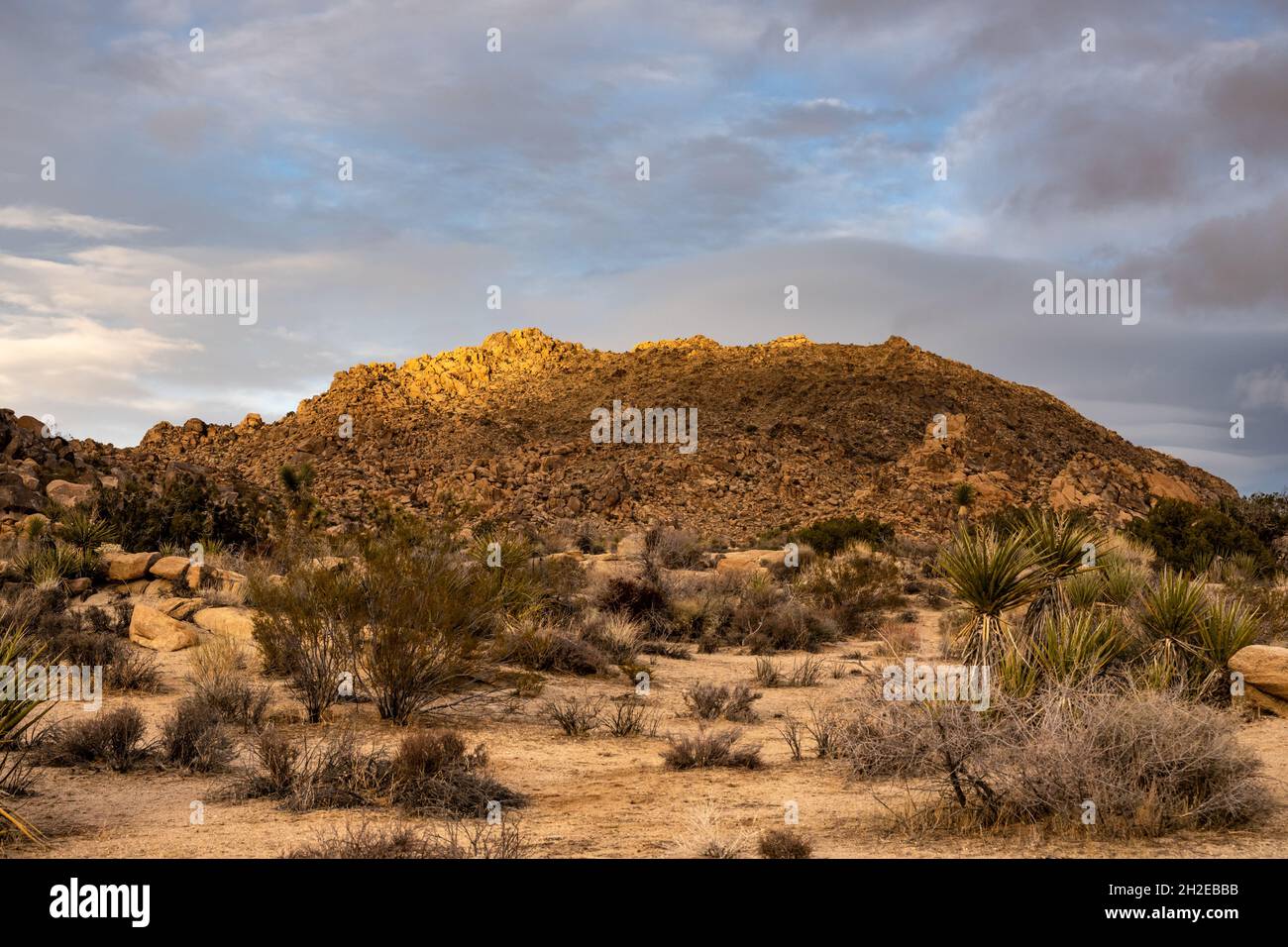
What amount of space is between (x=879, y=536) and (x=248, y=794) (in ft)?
97.8

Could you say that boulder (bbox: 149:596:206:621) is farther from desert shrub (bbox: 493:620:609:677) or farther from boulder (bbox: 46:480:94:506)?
boulder (bbox: 46:480:94:506)

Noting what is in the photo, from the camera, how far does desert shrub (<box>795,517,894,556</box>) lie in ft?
115

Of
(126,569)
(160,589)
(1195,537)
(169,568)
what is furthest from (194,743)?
(1195,537)

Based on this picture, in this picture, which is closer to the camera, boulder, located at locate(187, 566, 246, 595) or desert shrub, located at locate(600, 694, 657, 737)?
desert shrub, located at locate(600, 694, 657, 737)

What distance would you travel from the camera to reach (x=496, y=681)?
46.4 feet

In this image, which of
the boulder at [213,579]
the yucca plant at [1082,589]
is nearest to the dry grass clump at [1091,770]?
the yucca plant at [1082,589]

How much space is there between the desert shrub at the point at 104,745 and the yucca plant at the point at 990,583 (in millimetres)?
7583

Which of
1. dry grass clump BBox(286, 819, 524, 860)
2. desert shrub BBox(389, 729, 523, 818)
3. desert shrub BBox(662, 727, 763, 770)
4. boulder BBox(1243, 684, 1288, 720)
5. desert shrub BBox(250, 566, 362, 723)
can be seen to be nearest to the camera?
dry grass clump BBox(286, 819, 524, 860)

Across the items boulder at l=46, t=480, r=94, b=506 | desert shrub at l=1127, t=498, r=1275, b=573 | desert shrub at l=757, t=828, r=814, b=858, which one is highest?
boulder at l=46, t=480, r=94, b=506

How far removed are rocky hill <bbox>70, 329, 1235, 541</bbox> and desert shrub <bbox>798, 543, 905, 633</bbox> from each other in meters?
18.4

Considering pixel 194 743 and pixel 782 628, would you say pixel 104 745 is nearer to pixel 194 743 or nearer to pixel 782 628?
pixel 194 743

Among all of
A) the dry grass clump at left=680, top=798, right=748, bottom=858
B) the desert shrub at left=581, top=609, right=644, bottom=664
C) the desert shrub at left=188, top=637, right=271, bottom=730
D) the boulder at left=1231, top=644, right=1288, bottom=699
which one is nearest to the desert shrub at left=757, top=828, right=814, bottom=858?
the dry grass clump at left=680, top=798, right=748, bottom=858

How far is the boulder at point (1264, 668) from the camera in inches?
481

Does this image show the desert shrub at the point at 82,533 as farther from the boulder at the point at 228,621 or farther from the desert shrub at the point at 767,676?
the desert shrub at the point at 767,676
